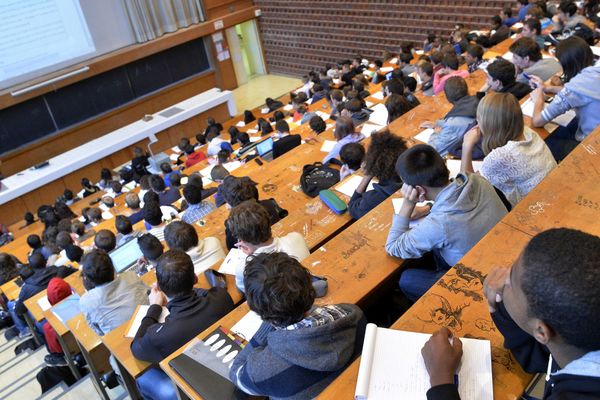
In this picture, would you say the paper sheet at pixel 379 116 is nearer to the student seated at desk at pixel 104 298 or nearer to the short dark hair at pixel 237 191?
the short dark hair at pixel 237 191

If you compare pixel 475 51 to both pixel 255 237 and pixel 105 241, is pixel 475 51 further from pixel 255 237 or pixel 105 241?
pixel 105 241

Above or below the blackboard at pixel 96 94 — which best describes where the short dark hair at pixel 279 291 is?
above

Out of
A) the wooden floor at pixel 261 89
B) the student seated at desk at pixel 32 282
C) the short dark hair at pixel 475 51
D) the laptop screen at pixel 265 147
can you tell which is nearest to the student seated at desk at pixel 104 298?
the student seated at desk at pixel 32 282

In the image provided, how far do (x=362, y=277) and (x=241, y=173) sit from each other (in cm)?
325

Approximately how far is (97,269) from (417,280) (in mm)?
2028

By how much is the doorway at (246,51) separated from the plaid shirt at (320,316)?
449 inches

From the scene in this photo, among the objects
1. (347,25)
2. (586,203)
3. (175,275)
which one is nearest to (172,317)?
(175,275)

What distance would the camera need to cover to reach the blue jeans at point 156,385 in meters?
2.56

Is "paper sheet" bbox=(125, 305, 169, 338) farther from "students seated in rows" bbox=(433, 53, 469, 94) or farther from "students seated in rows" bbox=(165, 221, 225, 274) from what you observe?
"students seated in rows" bbox=(433, 53, 469, 94)

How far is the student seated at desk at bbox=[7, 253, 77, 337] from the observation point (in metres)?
4.53

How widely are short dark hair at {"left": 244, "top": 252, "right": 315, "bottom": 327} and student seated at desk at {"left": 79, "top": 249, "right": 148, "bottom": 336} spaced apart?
166cm

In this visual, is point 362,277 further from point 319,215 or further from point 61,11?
point 61,11

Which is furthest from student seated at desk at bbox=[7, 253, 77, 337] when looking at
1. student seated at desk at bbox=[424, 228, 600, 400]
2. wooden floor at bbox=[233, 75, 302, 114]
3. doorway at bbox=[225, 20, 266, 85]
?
doorway at bbox=[225, 20, 266, 85]

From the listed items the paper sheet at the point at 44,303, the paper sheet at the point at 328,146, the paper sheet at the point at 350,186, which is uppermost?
the paper sheet at the point at 350,186
